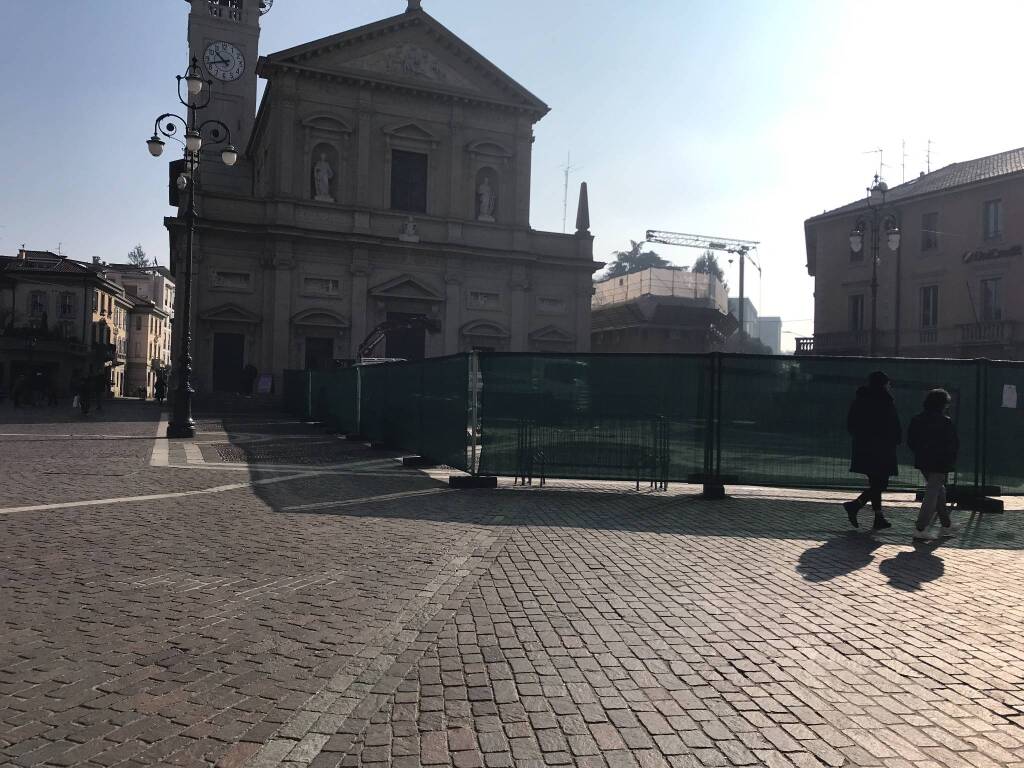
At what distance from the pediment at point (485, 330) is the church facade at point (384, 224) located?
2.4 inches

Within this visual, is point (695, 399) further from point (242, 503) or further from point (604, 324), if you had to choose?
point (604, 324)

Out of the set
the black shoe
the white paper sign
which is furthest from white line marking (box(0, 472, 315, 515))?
the white paper sign

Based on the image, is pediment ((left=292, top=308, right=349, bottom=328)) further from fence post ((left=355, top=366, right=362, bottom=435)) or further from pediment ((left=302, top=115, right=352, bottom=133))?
fence post ((left=355, top=366, right=362, bottom=435))

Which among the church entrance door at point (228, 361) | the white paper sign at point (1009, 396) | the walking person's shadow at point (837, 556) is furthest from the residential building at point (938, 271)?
the church entrance door at point (228, 361)

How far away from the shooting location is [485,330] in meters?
41.7

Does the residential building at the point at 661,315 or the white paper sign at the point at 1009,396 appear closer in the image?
the white paper sign at the point at 1009,396

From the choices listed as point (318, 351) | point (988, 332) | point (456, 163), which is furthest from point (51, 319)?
point (988, 332)

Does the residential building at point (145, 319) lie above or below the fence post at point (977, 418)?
above

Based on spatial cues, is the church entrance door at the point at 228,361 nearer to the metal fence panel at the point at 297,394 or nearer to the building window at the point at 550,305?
the metal fence panel at the point at 297,394

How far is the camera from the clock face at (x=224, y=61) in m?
48.9

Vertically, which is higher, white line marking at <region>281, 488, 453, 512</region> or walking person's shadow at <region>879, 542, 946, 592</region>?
walking person's shadow at <region>879, 542, 946, 592</region>

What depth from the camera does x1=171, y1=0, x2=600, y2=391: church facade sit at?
37.7 metres

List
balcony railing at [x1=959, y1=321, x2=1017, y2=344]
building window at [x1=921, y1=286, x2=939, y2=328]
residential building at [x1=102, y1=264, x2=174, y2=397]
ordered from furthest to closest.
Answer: residential building at [x1=102, y1=264, x2=174, y2=397], building window at [x1=921, y1=286, x2=939, y2=328], balcony railing at [x1=959, y1=321, x2=1017, y2=344]

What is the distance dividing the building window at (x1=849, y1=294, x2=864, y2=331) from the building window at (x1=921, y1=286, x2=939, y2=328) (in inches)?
124
